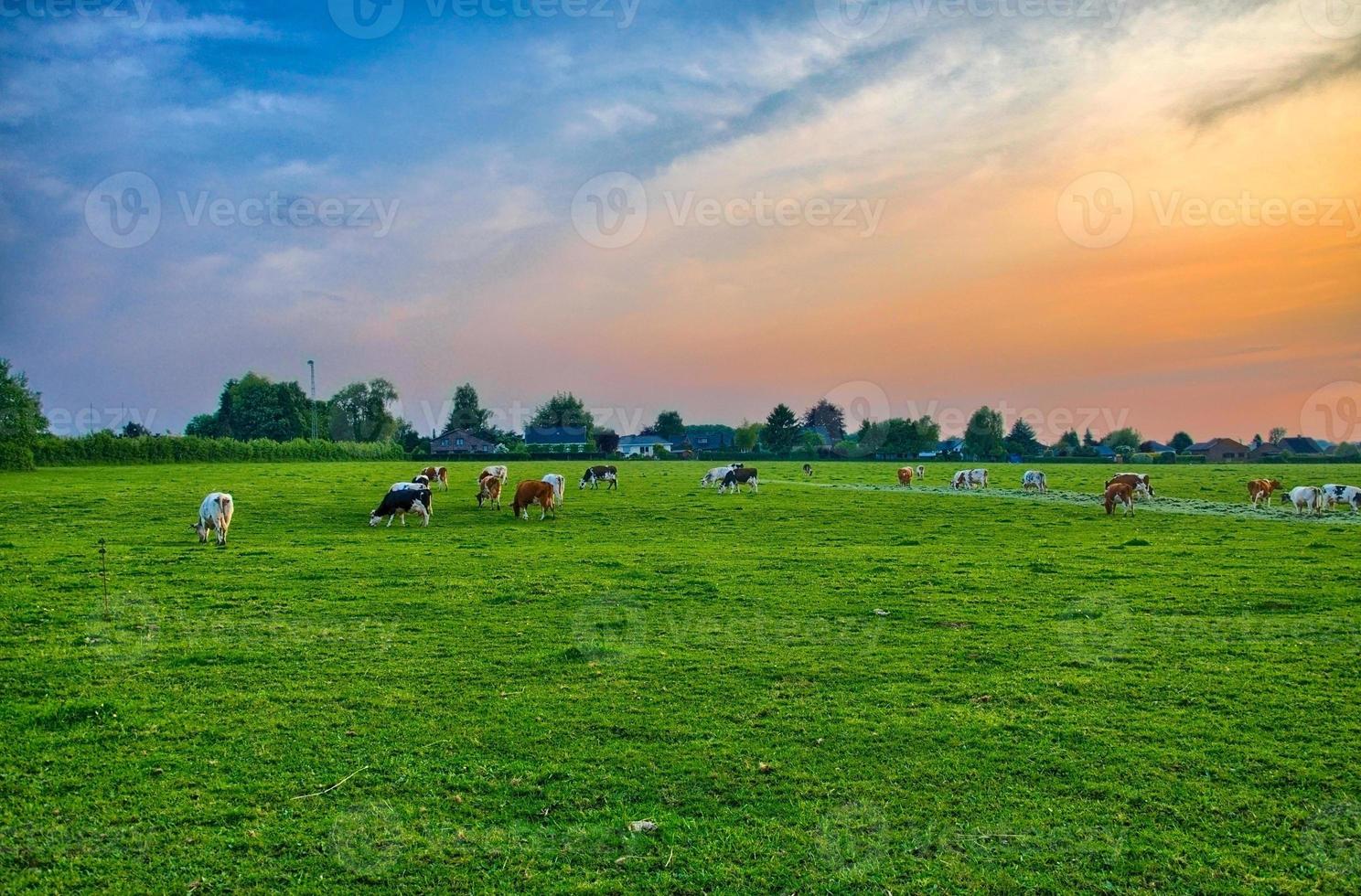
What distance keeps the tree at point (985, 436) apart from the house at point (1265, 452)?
3674cm

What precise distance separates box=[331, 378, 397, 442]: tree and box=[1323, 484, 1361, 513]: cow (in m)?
131

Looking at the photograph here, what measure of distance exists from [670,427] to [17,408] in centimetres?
10964

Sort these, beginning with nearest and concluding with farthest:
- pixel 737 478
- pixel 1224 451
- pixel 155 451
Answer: pixel 737 478 < pixel 155 451 < pixel 1224 451

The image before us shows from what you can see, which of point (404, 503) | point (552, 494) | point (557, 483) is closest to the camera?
point (404, 503)

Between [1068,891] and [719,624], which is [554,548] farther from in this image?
[1068,891]

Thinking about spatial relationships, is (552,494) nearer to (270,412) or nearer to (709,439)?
(270,412)

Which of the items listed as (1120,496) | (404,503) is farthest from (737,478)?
(404,503)

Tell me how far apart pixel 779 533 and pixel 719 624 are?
1214 cm

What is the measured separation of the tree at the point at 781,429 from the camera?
12288 centimetres

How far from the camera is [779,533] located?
78.3 ft

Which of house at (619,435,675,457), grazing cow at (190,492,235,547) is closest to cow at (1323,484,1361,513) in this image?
grazing cow at (190,492,235,547)

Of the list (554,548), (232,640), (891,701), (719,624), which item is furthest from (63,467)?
(891,701)

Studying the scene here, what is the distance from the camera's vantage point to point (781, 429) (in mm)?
123750

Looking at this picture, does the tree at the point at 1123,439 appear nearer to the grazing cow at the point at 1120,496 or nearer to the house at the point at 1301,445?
the house at the point at 1301,445
